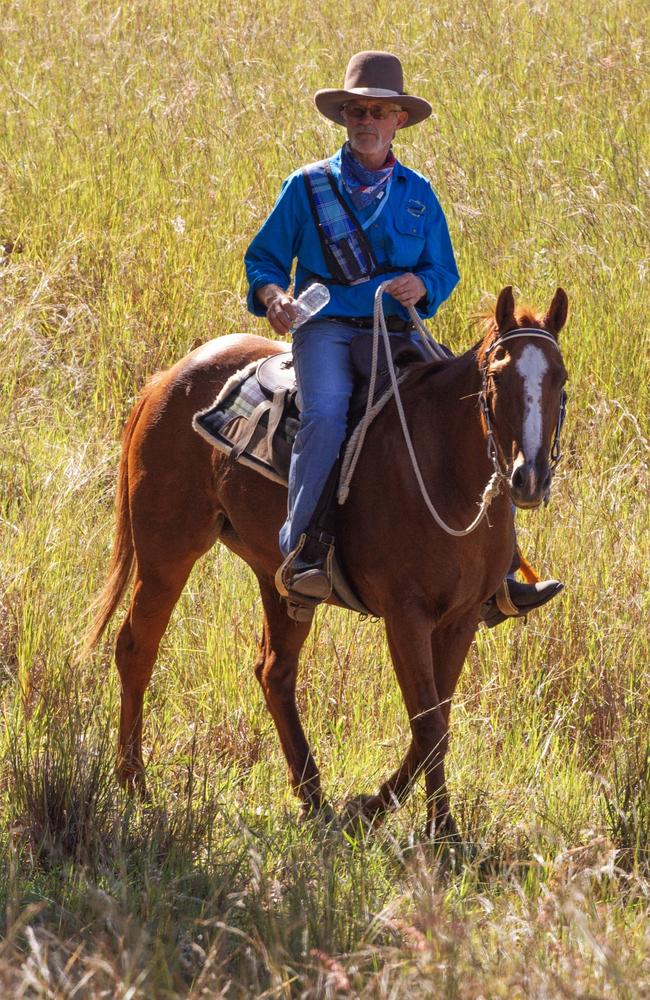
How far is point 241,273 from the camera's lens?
896 cm

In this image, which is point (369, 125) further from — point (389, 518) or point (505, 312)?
point (389, 518)

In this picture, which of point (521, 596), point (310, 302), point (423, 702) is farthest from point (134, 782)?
point (310, 302)

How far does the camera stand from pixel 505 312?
14.4 feet

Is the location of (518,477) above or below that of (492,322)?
below

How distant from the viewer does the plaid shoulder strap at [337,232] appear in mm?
5027

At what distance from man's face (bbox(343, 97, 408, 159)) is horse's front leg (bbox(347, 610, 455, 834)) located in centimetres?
180

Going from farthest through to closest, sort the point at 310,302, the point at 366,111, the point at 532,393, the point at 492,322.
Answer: the point at 366,111
the point at 310,302
the point at 492,322
the point at 532,393

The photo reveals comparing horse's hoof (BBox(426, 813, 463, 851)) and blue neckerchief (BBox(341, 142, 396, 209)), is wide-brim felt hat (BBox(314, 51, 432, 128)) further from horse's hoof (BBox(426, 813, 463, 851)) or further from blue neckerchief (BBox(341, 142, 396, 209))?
horse's hoof (BBox(426, 813, 463, 851))

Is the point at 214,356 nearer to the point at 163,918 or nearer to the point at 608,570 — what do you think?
the point at 608,570

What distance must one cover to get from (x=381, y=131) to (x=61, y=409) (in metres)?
3.76

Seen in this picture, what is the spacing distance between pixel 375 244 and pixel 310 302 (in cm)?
38

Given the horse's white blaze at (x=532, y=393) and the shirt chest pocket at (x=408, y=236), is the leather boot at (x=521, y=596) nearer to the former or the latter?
the horse's white blaze at (x=532, y=393)

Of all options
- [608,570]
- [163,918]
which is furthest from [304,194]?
[163,918]

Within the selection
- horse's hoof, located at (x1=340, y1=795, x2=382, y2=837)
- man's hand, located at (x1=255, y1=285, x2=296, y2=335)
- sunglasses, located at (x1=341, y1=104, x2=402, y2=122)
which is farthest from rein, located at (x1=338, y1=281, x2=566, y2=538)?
horse's hoof, located at (x1=340, y1=795, x2=382, y2=837)
